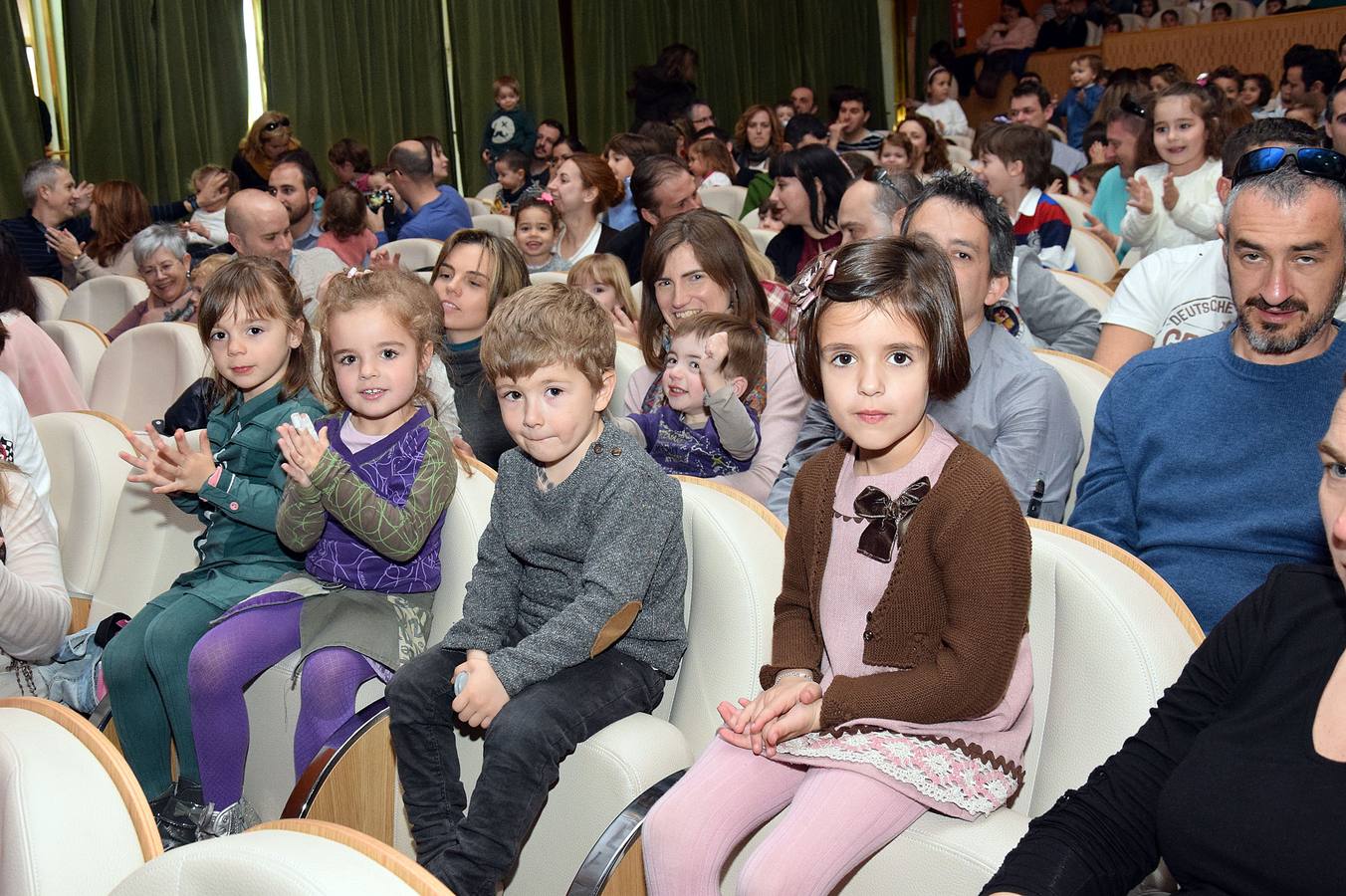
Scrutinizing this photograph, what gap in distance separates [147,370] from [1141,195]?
2.93 m

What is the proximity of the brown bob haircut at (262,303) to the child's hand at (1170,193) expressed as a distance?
2.62 meters

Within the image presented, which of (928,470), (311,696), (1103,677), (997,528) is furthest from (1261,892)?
(311,696)

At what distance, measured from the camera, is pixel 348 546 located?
2287mm

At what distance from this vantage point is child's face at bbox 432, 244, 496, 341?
317 cm

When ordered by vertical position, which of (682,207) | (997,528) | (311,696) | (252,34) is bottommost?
(311,696)

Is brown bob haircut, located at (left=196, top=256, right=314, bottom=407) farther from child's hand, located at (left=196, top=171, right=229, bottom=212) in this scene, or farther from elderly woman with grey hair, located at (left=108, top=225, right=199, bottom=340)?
child's hand, located at (left=196, top=171, right=229, bottom=212)

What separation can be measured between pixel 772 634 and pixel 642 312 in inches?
57.2

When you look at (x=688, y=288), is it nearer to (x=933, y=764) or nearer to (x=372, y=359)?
(x=372, y=359)

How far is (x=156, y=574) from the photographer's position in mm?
2525

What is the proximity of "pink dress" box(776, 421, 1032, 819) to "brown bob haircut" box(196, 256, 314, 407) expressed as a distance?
1339 mm

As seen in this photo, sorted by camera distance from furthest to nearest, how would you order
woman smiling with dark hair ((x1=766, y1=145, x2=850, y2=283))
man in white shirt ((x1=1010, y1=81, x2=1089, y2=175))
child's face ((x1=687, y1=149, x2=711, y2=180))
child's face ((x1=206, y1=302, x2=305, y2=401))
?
man in white shirt ((x1=1010, y1=81, x2=1089, y2=175)) < child's face ((x1=687, y1=149, x2=711, y2=180)) < woman smiling with dark hair ((x1=766, y1=145, x2=850, y2=283)) < child's face ((x1=206, y1=302, x2=305, y2=401))

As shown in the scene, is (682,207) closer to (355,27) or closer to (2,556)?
(2,556)

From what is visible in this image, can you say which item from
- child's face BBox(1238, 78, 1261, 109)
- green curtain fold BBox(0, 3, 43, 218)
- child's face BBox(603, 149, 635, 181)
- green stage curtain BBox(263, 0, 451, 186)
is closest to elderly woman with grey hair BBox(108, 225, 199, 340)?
child's face BBox(603, 149, 635, 181)

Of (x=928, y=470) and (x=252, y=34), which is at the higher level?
(x=252, y=34)
